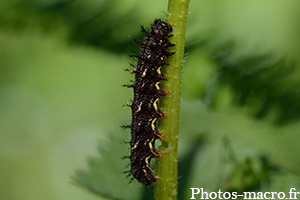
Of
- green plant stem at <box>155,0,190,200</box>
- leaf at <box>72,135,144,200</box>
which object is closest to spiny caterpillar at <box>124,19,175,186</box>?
leaf at <box>72,135,144,200</box>

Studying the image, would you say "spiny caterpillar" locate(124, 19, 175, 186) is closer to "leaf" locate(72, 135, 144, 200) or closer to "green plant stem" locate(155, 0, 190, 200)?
"leaf" locate(72, 135, 144, 200)

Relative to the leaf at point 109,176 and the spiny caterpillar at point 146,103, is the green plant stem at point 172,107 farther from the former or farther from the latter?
the leaf at point 109,176

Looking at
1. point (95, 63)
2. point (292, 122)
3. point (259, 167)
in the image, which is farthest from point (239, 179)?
point (95, 63)

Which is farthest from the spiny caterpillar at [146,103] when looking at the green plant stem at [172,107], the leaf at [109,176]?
the green plant stem at [172,107]

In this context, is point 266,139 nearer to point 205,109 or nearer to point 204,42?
point 205,109

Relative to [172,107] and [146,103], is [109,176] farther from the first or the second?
[172,107]

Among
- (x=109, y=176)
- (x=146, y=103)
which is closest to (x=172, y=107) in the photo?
(x=146, y=103)
